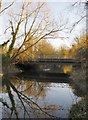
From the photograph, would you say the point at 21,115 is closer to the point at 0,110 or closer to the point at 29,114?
the point at 29,114

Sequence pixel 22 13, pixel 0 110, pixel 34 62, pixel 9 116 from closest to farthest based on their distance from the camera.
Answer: pixel 9 116 → pixel 0 110 → pixel 22 13 → pixel 34 62

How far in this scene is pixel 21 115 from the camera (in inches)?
446

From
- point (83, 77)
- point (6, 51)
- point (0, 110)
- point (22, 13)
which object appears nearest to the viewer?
point (0, 110)

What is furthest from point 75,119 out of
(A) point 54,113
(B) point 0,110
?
(B) point 0,110

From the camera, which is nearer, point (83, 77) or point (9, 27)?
point (83, 77)

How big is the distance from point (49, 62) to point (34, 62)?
111 inches

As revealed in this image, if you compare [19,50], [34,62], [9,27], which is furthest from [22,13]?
[34,62]

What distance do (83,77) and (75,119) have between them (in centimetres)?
1404

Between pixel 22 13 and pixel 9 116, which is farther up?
pixel 22 13

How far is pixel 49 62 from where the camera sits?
40.2 meters

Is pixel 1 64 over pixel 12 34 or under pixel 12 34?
under

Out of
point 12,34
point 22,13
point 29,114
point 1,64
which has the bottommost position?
point 29,114

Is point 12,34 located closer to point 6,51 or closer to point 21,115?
point 6,51

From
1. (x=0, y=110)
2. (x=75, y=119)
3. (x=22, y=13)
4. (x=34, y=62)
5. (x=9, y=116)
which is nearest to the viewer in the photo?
(x=75, y=119)
